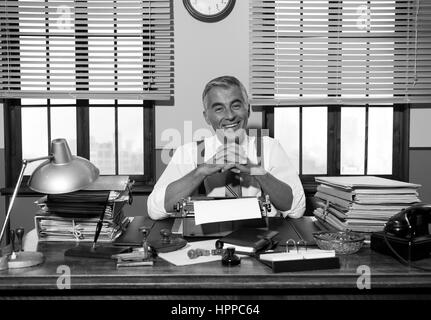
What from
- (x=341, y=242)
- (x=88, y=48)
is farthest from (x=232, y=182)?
(x=88, y=48)

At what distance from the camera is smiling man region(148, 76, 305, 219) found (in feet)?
6.26

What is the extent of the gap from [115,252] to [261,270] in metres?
0.47

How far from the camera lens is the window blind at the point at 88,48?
10.2 feet

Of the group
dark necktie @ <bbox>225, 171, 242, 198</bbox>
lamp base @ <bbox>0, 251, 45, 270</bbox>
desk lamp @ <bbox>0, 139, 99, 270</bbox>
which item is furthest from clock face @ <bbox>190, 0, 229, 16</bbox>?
lamp base @ <bbox>0, 251, 45, 270</bbox>

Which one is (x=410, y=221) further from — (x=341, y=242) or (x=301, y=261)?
(x=301, y=261)

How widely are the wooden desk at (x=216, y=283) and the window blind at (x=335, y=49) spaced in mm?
2059

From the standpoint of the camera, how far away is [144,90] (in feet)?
10.4

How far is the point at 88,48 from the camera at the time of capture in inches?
125

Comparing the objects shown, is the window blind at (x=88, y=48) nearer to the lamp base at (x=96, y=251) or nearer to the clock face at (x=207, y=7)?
the clock face at (x=207, y=7)

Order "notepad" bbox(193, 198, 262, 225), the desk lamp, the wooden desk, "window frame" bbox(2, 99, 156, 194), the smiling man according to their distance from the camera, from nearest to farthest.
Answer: the wooden desk < the desk lamp < "notepad" bbox(193, 198, 262, 225) < the smiling man < "window frame" bbox(2, 99, 156, 194)

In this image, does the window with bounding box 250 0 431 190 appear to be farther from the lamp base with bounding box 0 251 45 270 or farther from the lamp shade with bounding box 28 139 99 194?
the lamp base with bounding box 0 251 45 270

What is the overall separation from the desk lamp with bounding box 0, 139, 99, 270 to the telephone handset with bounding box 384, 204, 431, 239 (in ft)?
3.11

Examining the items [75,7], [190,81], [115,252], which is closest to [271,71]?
[190,81]
